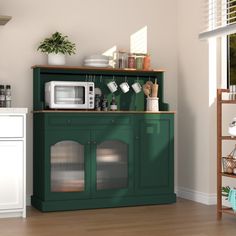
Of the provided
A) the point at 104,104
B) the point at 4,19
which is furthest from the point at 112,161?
the point at 4,19

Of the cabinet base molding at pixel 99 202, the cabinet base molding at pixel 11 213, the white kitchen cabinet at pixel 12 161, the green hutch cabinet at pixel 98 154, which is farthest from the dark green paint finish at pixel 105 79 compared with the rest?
the cabinet base molding at pixel 11 213

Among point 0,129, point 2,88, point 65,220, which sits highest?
point 2,88

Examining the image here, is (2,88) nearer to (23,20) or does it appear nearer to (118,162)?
(23,20)

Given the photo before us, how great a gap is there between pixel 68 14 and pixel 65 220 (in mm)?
2137

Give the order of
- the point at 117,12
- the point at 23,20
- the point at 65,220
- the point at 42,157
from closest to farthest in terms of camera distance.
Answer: the point at 65,220, the point at 42,157, the point at 23,20, the point at 117,12

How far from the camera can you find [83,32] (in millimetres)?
5801

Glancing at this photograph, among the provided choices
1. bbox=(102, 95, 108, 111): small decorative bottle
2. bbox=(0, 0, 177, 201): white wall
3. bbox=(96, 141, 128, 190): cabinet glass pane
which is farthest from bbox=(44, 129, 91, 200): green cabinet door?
bbox=(0, 0, 177, 201): white wall

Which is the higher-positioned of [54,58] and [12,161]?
[54,58]

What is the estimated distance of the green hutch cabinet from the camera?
523 centimetres

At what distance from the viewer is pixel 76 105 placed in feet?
17.6

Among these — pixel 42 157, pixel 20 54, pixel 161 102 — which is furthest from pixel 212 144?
pixel 20 54

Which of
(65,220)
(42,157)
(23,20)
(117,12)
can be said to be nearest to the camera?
(65,220)

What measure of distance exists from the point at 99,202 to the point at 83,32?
175cm

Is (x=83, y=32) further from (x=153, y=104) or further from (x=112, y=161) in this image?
(x=112, y=161)
